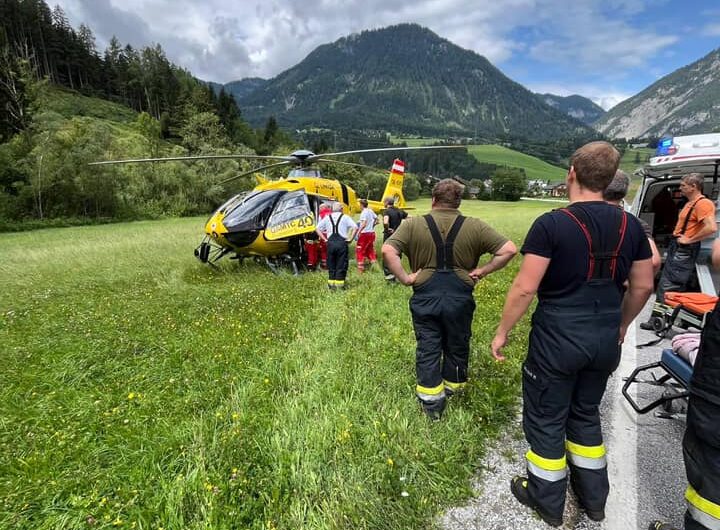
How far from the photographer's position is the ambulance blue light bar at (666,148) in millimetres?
6698

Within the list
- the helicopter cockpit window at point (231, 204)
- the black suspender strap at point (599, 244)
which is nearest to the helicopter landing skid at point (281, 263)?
the helicopter cockpit window at point (231, 204)

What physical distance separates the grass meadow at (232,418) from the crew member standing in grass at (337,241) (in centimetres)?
118

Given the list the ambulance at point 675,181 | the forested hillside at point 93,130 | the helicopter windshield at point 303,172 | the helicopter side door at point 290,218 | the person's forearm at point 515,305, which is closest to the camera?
the person's forearm at point 515,305

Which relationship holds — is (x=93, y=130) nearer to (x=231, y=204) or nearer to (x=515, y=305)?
(x=231, y=204)

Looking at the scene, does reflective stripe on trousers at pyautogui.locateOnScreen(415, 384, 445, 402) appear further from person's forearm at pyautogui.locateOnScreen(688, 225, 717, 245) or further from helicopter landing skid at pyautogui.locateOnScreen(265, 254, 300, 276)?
helicopter landing skid at pyautogui.locateOnScreen(265, 254, 300, 276)

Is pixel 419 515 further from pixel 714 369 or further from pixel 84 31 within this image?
pixel 84 31

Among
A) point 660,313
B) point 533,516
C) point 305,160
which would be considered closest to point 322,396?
point 533,516

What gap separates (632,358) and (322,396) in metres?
3.88

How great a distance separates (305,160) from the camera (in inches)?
400

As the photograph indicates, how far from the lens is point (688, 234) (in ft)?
17.8

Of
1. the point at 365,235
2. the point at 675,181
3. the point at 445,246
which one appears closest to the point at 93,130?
the point at 365,235

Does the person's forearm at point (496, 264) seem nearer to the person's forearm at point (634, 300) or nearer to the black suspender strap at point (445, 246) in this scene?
the black suspender strap at point (445, 246)

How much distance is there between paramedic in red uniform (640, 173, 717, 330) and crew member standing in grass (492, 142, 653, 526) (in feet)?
13.8

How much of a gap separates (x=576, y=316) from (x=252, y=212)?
295 inches
